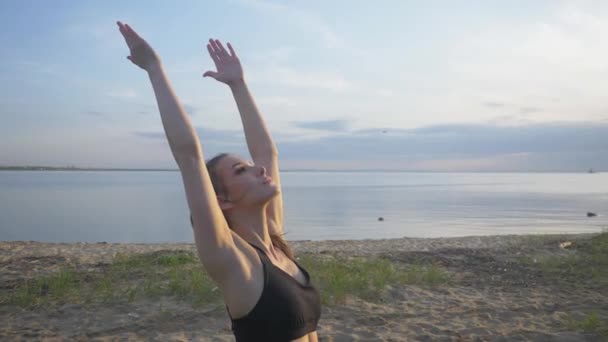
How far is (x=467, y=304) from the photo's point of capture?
749 cm

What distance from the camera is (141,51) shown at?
5.98ft

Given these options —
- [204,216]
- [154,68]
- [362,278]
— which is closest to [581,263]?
[362,278]

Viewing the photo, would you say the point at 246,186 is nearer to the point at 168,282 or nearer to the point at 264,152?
the point at 264,152

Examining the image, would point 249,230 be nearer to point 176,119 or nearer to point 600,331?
point 176,119

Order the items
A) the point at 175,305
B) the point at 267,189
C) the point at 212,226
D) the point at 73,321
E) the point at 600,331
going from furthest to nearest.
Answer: the point at 175,305, the point at 73,321, the point at 600,331, the point at 267,189, the point at 212,226

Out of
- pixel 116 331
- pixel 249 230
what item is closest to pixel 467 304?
pixel 116 331

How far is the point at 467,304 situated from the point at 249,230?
6.28 m

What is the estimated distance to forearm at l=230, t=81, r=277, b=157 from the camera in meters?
2.62

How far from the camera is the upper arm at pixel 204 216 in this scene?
1662 millimetres

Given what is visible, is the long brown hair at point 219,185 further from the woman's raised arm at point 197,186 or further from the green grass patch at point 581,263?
the green grass patch at point 581,263

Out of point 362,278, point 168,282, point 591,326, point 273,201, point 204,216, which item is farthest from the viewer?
point 362,278

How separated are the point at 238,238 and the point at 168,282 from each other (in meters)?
6.95

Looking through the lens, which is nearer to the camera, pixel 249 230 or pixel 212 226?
pixel 212 226

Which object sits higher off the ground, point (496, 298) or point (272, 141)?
point (272, 141)
